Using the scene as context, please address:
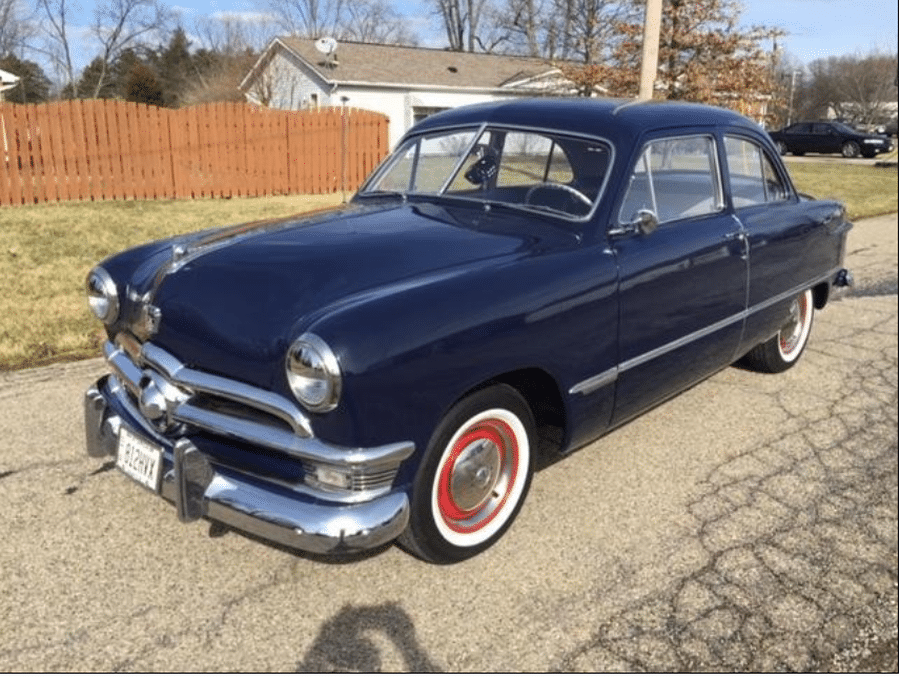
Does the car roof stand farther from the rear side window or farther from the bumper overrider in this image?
the bumper overrider

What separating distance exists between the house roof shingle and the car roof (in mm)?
24803

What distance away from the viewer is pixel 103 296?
3312 mm

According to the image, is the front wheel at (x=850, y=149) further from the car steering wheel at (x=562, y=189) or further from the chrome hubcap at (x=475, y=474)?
the chrome hubcap at (x=475, y=474)

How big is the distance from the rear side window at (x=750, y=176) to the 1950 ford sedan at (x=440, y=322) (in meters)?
0.03

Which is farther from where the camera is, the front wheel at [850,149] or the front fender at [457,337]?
the front wheel at [850,149]

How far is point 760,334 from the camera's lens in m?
4.50

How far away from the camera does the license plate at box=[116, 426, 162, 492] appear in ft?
9.16

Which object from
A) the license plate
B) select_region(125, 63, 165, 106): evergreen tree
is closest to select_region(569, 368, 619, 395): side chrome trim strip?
the license plate

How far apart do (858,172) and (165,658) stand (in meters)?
24.3

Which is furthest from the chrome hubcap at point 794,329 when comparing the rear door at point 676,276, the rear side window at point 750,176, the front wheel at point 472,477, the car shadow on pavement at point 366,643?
the car shadow on pavement at point 366,643

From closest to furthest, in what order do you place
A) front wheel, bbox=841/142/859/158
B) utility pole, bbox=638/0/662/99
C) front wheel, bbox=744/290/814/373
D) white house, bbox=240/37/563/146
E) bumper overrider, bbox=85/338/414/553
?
1. bumper overrider, bbox=85/338/414/553
2. front wheel, bbox=744/290/814/373
3. utility pole, bbox=638/0/662/99
4. white house, bbox=240/37/563/146
5. front wheel, bbox=841/142/859/158

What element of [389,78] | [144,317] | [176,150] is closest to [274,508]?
[144,317]

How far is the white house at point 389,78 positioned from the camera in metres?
28.0

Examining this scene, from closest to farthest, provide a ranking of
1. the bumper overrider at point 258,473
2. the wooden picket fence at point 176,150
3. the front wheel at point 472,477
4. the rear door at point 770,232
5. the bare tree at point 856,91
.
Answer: the bumper overrider at point 258,473
the front wheel at point 472,477
the rear door at point 770,232
the wooden picket fence at point 176,150
the bare tree at point 856,91
